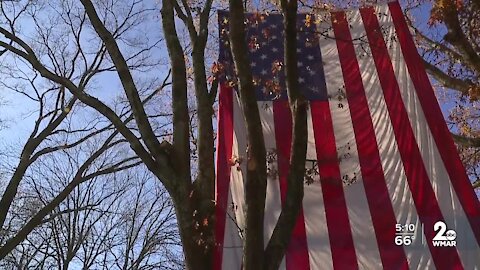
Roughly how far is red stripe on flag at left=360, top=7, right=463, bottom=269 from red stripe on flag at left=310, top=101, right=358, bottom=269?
817 mm

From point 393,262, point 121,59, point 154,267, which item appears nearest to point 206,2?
point 121,59

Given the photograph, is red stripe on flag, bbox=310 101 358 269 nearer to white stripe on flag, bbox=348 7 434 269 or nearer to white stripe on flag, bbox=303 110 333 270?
white stripe on flag, bbox=303 110 333 270

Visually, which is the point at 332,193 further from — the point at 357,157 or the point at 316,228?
the point at 357,157

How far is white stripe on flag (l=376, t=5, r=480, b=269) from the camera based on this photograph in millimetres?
6738

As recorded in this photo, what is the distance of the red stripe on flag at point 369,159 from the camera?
6887 millimetres

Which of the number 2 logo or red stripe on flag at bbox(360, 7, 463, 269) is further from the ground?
red stripe on flag at bbox(360, 7, 463, 269)

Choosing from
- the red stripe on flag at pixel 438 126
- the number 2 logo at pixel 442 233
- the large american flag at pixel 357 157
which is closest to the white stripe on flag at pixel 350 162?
the large american flag at pixel 357 157

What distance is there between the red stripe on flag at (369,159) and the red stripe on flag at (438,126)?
68cm

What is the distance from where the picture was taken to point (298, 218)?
7008 millimetres

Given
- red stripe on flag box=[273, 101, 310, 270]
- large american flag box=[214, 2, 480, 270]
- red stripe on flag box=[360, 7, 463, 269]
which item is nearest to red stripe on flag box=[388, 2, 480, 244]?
large american flag box=[214, 2, 480, 270]

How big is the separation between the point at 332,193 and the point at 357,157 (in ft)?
1.90

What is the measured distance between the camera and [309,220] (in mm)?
7207

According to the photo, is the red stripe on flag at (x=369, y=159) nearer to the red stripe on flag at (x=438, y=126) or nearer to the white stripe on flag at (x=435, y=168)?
the white stripe on flag at (x=435, y=168)

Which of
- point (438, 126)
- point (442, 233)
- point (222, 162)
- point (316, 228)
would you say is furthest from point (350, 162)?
point (222, 162)
